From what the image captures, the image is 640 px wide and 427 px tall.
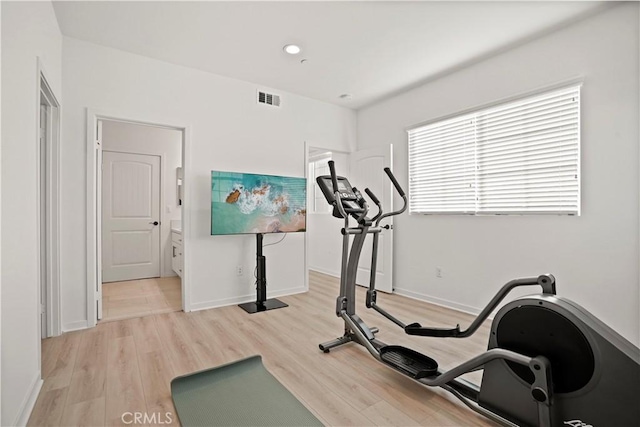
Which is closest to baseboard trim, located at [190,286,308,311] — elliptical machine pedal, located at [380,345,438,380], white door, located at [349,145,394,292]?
white door, located at [349,145,394,292]

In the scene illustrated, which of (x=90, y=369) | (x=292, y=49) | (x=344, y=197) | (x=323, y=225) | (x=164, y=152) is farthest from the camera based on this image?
(x=323, y=225)

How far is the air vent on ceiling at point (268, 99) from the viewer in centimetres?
404

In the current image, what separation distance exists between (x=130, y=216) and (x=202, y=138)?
2.50 m

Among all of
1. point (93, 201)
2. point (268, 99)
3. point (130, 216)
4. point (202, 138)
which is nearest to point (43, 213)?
point (93, 201)

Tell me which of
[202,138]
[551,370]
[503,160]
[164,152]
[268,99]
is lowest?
[551,370]

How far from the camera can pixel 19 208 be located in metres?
1.69

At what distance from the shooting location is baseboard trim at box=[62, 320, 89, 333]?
290 cm

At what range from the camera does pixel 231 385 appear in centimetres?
201

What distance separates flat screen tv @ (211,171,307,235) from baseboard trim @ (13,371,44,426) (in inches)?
69.4

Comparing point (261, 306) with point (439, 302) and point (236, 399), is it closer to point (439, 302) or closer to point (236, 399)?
point (236, 399)

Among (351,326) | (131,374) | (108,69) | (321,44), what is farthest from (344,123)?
(131,374)

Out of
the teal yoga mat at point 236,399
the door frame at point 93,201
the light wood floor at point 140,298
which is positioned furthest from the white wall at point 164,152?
the teal yoga mat at point 236,399

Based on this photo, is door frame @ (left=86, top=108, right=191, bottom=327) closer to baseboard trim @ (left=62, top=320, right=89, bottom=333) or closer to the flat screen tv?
baseboard trim @ (left=62, top=320, right=89, bottom=333)

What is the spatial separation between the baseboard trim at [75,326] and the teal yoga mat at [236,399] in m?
1.65
